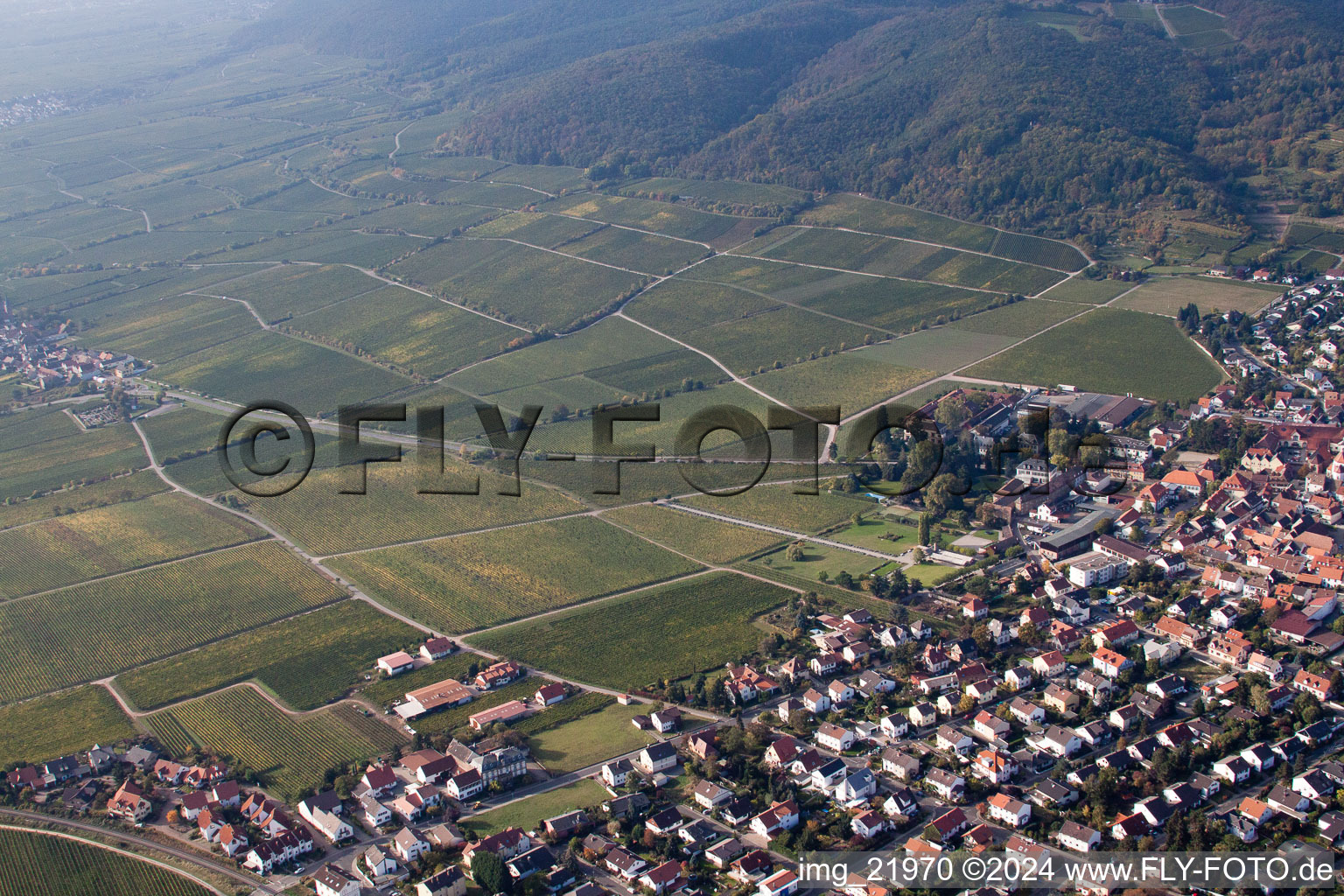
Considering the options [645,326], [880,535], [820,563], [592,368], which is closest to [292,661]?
[820,563]

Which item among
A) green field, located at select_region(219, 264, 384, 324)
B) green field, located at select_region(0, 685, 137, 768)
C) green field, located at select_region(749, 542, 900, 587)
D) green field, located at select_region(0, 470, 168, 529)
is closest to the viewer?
green field, located at select_region(0, 685, 137, 768)

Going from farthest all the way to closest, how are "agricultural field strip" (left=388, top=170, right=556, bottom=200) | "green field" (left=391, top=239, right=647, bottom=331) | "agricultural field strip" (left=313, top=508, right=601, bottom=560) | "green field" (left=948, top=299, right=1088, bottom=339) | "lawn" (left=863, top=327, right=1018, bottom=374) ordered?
1. "agricultural field strip" (left=388, top=170, right=556, bottom=200)
2. "green field" (left=391, top=239, right=647, bottom=331)
3. "green field" (left=948, top=299, right=1088, bottom=339)
4. "lawn" (left=863, top=327, right=1018, bottom=374)
5. "agricultural field strip" (left=313, top=508, right=601, bottom=560)

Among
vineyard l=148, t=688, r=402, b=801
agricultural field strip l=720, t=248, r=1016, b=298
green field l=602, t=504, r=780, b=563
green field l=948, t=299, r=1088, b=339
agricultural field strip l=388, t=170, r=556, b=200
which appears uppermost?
agricultural field strip l=388, t=170, r=556, b=200

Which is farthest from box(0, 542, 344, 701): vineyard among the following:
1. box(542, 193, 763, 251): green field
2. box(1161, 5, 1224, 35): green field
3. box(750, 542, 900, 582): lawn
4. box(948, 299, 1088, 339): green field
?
box(1161, 5, 1224, 35): green field

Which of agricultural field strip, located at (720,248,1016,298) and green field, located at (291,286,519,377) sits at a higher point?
agricultural field strip, located at (720,248,1016,298)

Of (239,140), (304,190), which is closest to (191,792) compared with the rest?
(304,190)

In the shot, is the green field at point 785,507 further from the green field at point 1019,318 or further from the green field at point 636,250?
the green field at point 636,250

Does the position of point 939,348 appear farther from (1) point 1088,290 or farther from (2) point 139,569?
(2) point 139,569

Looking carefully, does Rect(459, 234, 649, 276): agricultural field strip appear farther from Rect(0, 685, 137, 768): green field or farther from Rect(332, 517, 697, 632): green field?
Rect(0, 685, 137, 768): green field
